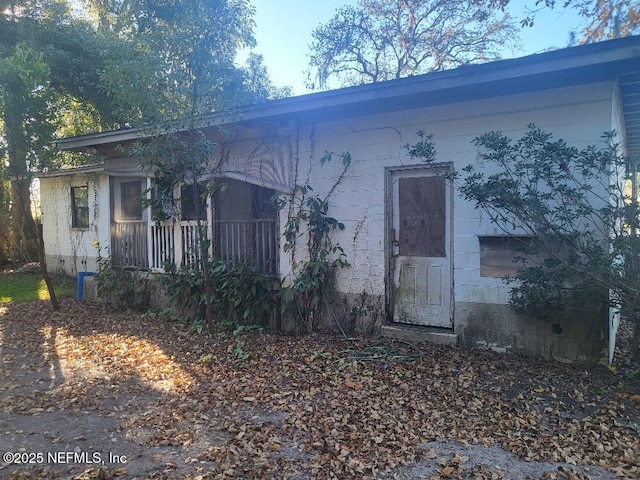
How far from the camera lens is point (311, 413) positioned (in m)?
3.73

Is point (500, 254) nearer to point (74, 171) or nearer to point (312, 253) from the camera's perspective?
point (312, 253)

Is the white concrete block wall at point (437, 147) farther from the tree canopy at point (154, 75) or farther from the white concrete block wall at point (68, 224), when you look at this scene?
the white concrete block wall at point (68, 224)

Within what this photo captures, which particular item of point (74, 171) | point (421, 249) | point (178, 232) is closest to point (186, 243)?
point (178, 232)

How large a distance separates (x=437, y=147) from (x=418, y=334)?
7.62 feet

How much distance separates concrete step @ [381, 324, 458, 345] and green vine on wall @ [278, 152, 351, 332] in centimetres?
101

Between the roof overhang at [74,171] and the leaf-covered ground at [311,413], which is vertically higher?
the roof overhang at [74,171]

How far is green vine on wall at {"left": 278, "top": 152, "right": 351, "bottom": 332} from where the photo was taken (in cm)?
614

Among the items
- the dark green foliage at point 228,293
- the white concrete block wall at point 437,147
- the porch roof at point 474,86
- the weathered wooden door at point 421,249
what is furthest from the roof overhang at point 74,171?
the weathered wooden door at point 421,249

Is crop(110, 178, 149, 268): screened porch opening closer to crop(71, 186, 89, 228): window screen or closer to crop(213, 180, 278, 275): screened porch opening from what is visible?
crop(213, 180, 278, 275): screened porch opening

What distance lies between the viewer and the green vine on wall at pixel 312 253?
242 inches

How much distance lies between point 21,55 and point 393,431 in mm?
7947

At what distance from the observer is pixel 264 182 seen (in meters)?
6.79

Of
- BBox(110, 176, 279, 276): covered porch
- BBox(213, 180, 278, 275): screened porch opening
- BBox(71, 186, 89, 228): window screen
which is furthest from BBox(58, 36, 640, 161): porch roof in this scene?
BBox(71, 186, 89, 228): window screen

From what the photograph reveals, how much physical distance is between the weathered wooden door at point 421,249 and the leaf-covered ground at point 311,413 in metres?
0.52
